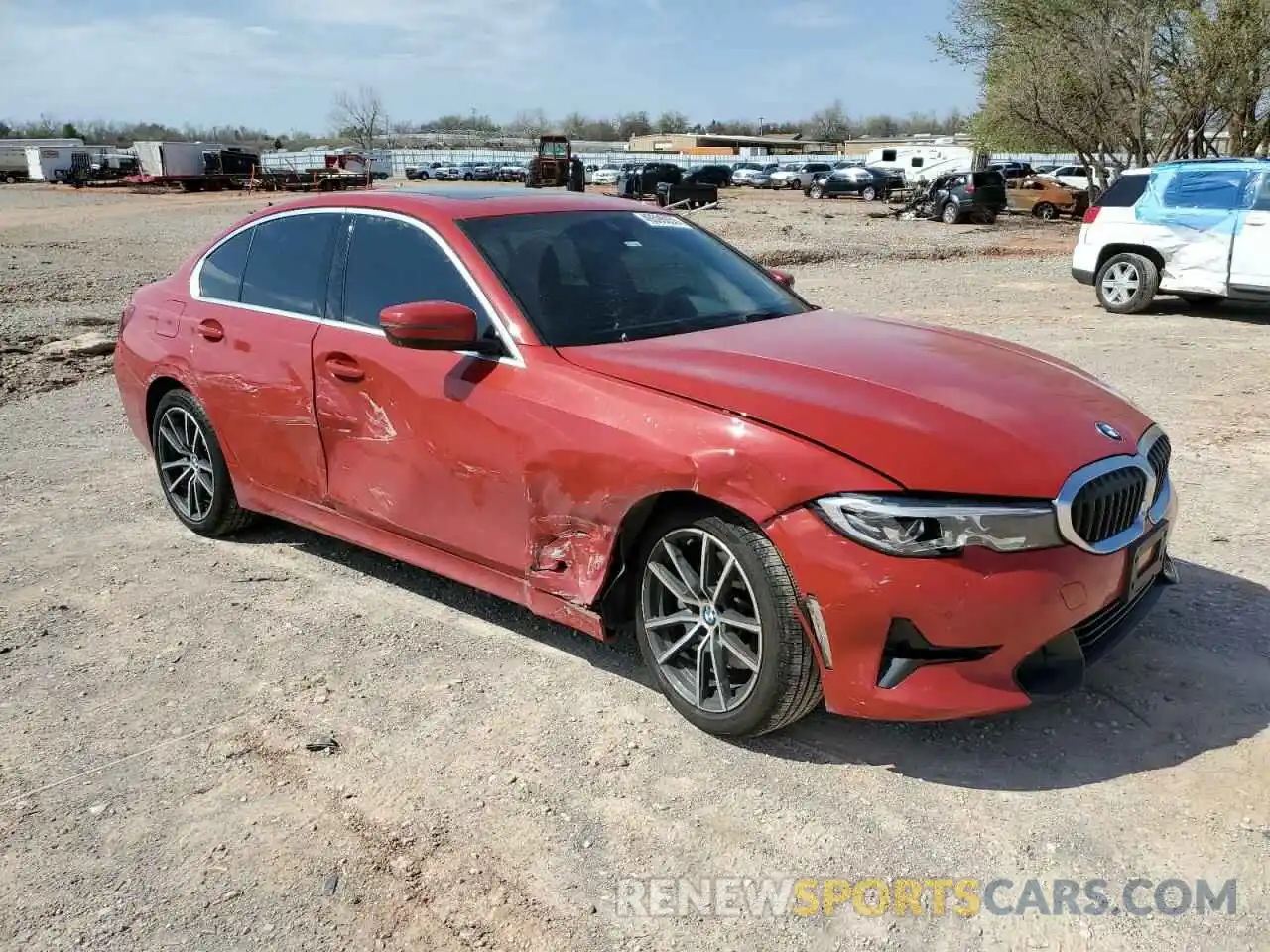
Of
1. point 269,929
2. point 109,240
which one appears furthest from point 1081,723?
point 109,240

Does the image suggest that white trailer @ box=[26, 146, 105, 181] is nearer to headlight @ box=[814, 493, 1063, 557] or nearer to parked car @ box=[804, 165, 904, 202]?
parked car @ box=[804, 165, 904, 202]

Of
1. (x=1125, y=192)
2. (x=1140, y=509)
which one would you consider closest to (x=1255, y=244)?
(x=1125, y=192)

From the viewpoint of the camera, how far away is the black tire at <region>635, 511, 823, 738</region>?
3.06m

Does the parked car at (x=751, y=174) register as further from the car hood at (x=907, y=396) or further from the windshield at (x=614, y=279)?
the car hood at (x=907, y=396)

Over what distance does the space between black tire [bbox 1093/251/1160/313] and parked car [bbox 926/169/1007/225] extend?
20111 millimetres

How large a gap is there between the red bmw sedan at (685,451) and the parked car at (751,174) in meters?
56.8

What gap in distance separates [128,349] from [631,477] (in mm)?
3449

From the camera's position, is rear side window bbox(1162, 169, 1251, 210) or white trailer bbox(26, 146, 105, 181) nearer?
rear side window bbox(1162, 169, 1251, 210)

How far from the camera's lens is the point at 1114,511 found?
316 centimetres

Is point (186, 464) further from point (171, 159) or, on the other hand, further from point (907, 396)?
point (171, 159)

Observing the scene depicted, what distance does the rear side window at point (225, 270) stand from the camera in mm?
4961

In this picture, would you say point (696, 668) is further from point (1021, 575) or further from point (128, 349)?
point (128, 349)

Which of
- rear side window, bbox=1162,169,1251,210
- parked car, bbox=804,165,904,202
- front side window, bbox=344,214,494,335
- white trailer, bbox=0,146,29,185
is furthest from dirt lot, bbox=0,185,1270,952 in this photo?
white trailer, bbox=0,146,29,185

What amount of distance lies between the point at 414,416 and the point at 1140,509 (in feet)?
8.18
